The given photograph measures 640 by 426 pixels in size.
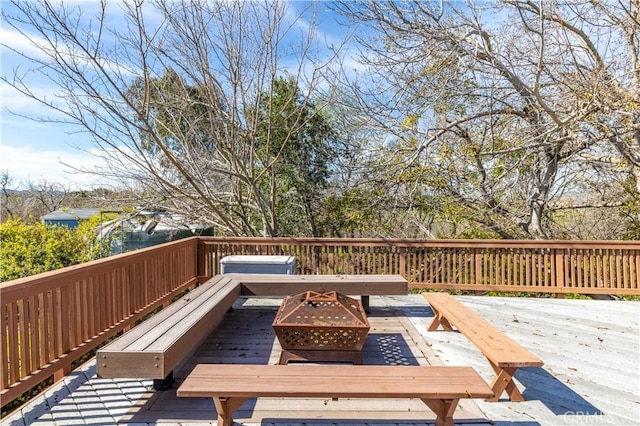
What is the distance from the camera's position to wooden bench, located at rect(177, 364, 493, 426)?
1.79 meters

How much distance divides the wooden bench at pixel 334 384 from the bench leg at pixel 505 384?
1.35ft

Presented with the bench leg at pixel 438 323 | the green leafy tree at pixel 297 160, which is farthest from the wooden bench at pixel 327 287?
the green leafy tree at pixel 297 160

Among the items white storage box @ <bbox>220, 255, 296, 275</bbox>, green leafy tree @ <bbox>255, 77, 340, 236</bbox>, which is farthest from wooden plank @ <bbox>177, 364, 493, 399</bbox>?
green leafy tree @ <bbox>255, 77, 340, 236</bbox>

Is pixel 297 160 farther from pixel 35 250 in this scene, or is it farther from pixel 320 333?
pixel 320 333

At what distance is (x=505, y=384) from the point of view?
2314 mm

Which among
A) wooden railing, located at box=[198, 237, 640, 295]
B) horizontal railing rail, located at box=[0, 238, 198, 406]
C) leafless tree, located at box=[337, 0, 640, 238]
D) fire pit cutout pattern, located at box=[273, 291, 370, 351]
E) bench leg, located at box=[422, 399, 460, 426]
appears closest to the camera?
bench leg, located at box=[422, 399, 460, 426]

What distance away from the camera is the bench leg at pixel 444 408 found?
1.88 m

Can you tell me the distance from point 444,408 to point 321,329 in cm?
105

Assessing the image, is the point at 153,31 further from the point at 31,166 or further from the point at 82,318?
the point at 31,166

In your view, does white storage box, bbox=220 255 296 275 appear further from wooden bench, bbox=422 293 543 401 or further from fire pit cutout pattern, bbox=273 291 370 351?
wooden bench, bbox=422 293 543 401

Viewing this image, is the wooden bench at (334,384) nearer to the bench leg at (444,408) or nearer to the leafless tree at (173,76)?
the bench leg at (444,408)

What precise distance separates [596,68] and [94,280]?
7.23 meters

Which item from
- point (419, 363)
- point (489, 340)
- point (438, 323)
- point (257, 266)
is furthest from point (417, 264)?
point (489, 340)

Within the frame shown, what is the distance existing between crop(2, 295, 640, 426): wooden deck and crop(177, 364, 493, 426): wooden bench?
0.33 m
